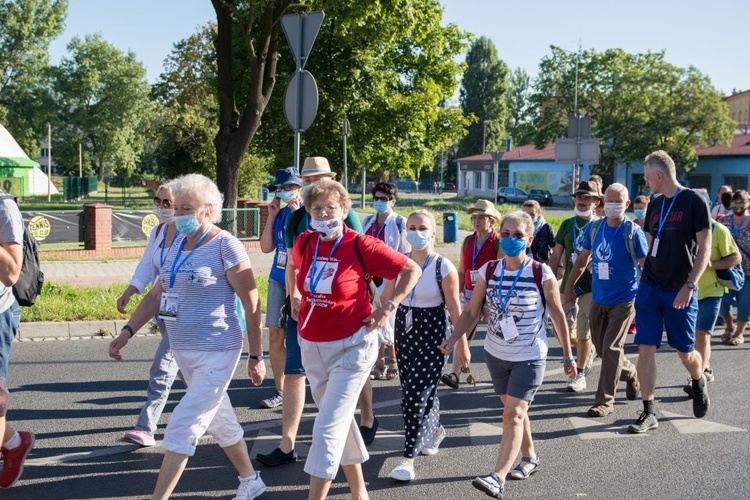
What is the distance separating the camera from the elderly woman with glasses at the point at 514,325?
484 centimetres

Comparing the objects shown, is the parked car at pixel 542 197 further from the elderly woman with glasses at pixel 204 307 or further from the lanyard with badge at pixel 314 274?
the elderly woman with glasses at pixel 204 307

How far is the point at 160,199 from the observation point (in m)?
5.83

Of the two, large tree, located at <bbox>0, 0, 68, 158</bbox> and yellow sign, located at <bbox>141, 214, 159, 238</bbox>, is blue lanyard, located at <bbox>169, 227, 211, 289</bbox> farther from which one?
large tree, located at <bbox>0, 0, 68, 158</bbox>

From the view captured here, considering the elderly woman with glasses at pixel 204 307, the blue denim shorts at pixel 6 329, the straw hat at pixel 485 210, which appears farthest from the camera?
the straw hat at pixel 485 210

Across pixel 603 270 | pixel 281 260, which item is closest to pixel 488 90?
pixel 603 270

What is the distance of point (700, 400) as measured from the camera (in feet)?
21.3

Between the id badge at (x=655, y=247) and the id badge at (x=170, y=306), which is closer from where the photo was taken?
the id badge at (x=170, y=306)

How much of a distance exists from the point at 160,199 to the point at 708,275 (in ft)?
17.7

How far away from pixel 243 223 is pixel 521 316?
1628cm

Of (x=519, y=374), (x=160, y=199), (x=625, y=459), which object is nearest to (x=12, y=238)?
(x=160, y=199)

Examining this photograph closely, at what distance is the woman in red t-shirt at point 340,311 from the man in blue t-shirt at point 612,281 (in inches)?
107

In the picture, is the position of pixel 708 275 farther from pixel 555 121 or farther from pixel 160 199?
pixel 555 121

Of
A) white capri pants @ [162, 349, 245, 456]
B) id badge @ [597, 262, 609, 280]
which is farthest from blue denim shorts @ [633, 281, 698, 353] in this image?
white capri pants @ [162, 349, 245, 456]

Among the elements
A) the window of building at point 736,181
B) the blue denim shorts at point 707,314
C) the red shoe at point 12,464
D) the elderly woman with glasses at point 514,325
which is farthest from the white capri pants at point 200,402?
the window of building at point 736,181
